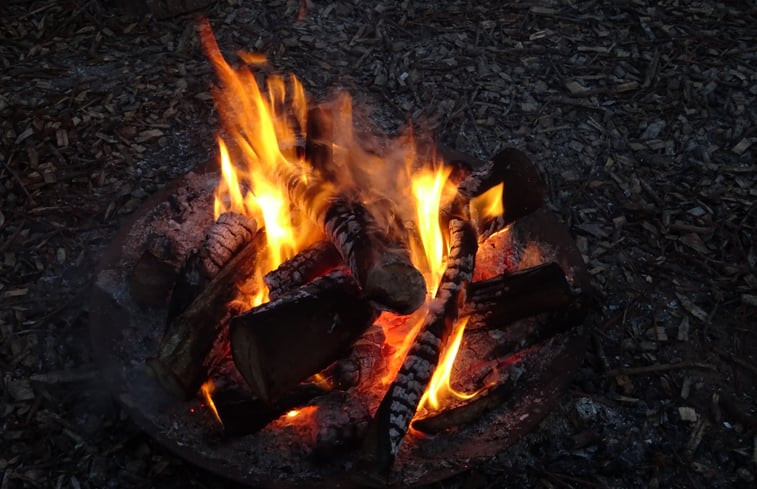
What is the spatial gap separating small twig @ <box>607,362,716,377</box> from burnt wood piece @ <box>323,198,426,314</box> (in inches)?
47.5

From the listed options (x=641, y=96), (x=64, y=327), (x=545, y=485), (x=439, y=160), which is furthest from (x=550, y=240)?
(x=64, y=327)

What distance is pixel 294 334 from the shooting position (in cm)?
249

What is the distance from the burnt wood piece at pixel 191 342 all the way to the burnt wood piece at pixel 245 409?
5.7 inches

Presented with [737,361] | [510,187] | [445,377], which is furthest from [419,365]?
[737,361]

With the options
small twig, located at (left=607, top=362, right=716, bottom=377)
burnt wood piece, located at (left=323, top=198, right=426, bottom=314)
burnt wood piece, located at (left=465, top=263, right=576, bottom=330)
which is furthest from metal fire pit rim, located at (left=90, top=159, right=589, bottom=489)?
burnt wood piece, located at (left=323, top=198, right=426, bottom=314)

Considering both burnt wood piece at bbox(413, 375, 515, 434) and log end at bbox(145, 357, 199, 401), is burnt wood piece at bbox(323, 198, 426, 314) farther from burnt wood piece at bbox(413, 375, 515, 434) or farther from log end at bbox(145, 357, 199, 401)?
log end at bbox(145, 357, 199, 401)

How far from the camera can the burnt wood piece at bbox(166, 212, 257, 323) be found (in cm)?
296

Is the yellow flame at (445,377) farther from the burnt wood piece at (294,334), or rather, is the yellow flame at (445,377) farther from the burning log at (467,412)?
the burnt wood piece at (294,334)

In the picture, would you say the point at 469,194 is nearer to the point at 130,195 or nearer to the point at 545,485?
the point at 545,485

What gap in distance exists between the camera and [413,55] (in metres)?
5.13

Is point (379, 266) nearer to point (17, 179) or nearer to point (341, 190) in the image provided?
point (341, 190)

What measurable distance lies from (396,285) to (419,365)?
364 millimetres

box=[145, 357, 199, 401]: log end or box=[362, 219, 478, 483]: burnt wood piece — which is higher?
box=[145, 357, 199, 401]: log end

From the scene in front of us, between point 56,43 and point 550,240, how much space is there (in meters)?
4.27
